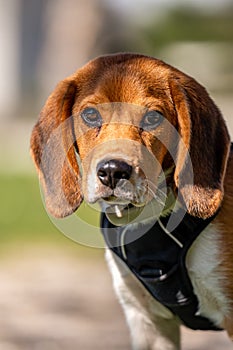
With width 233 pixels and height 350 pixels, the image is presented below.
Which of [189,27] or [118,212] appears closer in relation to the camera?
[118,212]

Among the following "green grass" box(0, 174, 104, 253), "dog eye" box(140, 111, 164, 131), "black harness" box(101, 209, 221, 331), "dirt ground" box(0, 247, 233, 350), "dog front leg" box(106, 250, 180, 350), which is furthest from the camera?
"green grass" box(0, 174, 104, 253)

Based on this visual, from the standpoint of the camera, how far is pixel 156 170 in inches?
187

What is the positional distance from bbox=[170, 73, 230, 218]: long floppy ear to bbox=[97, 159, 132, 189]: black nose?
37cm

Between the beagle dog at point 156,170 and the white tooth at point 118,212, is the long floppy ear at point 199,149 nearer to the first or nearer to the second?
the beagle dog at point 156,170

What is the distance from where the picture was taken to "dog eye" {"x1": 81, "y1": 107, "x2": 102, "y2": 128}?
16.1 ft

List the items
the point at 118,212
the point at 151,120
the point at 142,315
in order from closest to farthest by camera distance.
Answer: the point at 151,120 < the point at 118,212 < the point at 142,315

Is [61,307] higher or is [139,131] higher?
[139,131]

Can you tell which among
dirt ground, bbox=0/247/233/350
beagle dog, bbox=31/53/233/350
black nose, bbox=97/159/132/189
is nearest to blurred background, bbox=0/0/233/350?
dirt ground, bbox=0/247/233/350

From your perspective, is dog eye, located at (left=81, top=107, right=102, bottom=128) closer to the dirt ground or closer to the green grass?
the dirt ground

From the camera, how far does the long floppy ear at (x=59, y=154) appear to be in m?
5.07

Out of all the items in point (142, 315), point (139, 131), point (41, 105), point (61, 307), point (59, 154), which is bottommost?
point (41, 105)

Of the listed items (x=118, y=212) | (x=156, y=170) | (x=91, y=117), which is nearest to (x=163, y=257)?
(x=118, y=212)

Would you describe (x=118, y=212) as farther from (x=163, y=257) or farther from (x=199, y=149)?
(x=199, y=149)

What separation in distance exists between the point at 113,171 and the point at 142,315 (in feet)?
4.02
